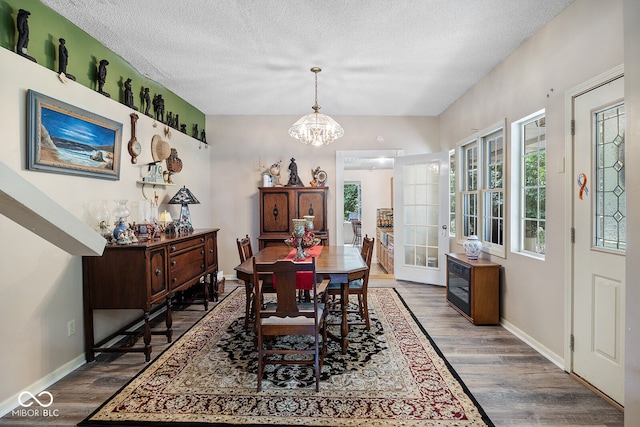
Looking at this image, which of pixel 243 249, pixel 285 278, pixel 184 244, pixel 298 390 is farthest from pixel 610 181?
pixel 184 244

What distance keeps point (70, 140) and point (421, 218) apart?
4.49 m

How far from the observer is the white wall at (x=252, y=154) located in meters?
5.63

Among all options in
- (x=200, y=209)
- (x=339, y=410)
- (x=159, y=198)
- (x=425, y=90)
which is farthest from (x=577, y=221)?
(x=200, y=209)

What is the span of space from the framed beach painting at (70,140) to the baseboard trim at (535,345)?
4065 millimetres

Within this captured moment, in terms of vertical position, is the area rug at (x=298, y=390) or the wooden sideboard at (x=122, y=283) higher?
the wooden sideboard at (x=122, y=283)

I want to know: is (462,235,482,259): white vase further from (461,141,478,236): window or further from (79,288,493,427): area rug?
(79,288,493,427): area rug

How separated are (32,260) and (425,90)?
174 inches

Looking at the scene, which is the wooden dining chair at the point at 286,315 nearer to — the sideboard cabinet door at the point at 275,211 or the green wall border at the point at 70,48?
the green wall border at the point at 70,48

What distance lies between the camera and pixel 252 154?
5641mm

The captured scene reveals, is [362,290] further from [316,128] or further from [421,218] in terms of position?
[421,218]

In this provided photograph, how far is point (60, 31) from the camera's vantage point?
2.64m

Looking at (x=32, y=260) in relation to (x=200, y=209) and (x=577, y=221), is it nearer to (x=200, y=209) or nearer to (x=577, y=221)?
(x=200, y=209)

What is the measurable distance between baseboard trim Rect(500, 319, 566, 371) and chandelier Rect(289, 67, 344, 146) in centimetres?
272

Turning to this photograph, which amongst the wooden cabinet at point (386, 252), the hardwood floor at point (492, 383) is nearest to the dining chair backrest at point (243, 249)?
the hardwood floor at point (492, 383)
